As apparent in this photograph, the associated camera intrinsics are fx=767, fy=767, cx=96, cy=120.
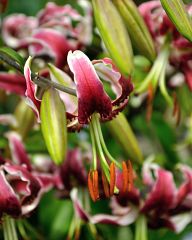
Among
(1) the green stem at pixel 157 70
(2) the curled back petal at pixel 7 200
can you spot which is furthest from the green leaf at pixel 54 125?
(1) the green stem at pixel 157 70

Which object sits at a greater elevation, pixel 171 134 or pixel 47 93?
pixel 47 93

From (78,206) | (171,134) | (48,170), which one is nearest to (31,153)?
(48,170)

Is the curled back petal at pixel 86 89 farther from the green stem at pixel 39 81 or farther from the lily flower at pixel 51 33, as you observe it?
the lily flower at pixel 51 33

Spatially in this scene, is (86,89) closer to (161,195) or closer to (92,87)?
(92,87)

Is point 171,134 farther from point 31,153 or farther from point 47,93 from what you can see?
point 47,93

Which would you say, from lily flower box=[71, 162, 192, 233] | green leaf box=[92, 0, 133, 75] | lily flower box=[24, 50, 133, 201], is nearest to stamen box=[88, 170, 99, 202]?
lily flower box=[24, 50, 133, 201]

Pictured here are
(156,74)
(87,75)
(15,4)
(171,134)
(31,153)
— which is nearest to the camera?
(87,75)
